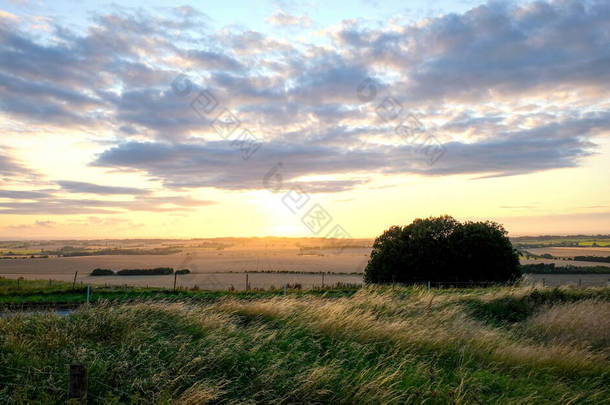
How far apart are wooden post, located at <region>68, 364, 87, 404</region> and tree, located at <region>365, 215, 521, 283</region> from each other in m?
30.6

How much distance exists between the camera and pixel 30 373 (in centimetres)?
697

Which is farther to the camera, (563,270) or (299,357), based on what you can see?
(563,270)

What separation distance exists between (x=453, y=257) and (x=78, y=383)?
107ft

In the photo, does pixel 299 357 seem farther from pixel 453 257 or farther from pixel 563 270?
pixel 563 270

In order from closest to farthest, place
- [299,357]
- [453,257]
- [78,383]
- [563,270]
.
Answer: [78,383]
[299,357]
[453,257]
[563,270]

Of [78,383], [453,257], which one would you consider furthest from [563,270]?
[78,383]

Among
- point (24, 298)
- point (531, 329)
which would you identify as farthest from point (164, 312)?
point (24, 298)

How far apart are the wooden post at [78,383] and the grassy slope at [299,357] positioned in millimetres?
306

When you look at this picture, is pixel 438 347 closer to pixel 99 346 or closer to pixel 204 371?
pixel 204 371

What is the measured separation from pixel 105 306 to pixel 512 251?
31.9m

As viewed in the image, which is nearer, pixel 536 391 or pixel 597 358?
pixel 536 391

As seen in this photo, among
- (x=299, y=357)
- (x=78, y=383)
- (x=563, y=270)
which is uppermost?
(x=78, y=383)

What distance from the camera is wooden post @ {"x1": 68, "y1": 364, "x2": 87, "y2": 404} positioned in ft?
19.0

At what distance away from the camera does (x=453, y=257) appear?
35.0 metres
